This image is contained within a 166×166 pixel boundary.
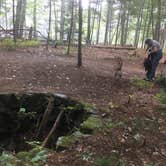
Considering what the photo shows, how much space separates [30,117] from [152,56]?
203 inches

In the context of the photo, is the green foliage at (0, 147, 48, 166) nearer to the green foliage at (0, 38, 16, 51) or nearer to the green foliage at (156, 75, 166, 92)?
the green foliage at (156, 75, 166, 92)

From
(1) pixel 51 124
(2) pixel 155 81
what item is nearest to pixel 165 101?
(2) pixel 155 81

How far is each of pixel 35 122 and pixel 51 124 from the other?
20.8 inches

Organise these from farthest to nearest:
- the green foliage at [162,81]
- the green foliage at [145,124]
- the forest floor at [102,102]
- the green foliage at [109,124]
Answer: the green foliage at [162,81]
the green foliage at [145,124]
the green foliage at [109,124]
the forest floor at [102,102]

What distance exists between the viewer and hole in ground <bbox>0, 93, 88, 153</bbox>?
28.3ft

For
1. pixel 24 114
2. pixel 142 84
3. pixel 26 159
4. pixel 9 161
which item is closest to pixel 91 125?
pixel 26 159

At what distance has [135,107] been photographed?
827cm

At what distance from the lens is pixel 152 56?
446 inches

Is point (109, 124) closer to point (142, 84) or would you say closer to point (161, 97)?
point (161, 97)

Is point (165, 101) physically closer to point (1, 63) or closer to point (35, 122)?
point (35, 122)

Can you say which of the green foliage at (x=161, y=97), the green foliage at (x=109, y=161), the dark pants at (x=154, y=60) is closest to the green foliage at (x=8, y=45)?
the dark pants at (x=154, y=60)

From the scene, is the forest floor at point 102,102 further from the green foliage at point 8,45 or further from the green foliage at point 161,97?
the green foliage at point 8,45

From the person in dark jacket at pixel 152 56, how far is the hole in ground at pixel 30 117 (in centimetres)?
405

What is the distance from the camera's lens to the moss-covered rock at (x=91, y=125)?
6.68m
